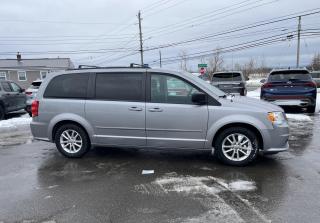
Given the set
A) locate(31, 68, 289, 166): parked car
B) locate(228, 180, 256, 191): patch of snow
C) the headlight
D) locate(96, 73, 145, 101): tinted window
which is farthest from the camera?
locate(96, 73, 145, 101): tinted window

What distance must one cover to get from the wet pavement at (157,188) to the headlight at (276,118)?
0.81 metres

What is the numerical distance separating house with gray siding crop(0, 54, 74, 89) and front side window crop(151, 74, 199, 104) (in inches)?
1410

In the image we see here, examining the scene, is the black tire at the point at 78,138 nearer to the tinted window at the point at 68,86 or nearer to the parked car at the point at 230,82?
the tinted window at the point at 68,86

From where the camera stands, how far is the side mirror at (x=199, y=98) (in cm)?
520

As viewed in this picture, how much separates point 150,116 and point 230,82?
32.4 ft

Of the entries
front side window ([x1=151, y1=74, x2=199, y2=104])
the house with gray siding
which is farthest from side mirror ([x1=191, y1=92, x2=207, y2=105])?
the house with gray siding

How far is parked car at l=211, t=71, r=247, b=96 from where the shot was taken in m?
14.4

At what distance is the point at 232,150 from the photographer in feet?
17.4

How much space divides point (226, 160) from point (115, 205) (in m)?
2.31

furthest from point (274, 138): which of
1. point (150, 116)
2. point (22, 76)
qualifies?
point (22, 76)

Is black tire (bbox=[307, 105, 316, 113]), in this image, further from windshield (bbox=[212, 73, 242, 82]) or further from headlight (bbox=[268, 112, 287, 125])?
headlight (bbox=[268, 112, 287, 125])

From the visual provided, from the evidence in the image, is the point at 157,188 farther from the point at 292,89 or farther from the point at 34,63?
the point at 34,63

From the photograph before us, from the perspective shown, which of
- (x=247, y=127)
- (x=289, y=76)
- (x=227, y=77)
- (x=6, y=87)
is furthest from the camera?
(x=227, y=77)

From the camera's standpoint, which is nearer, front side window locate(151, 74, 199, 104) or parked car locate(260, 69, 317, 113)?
front side window locate(151, 74, 199, 104)
